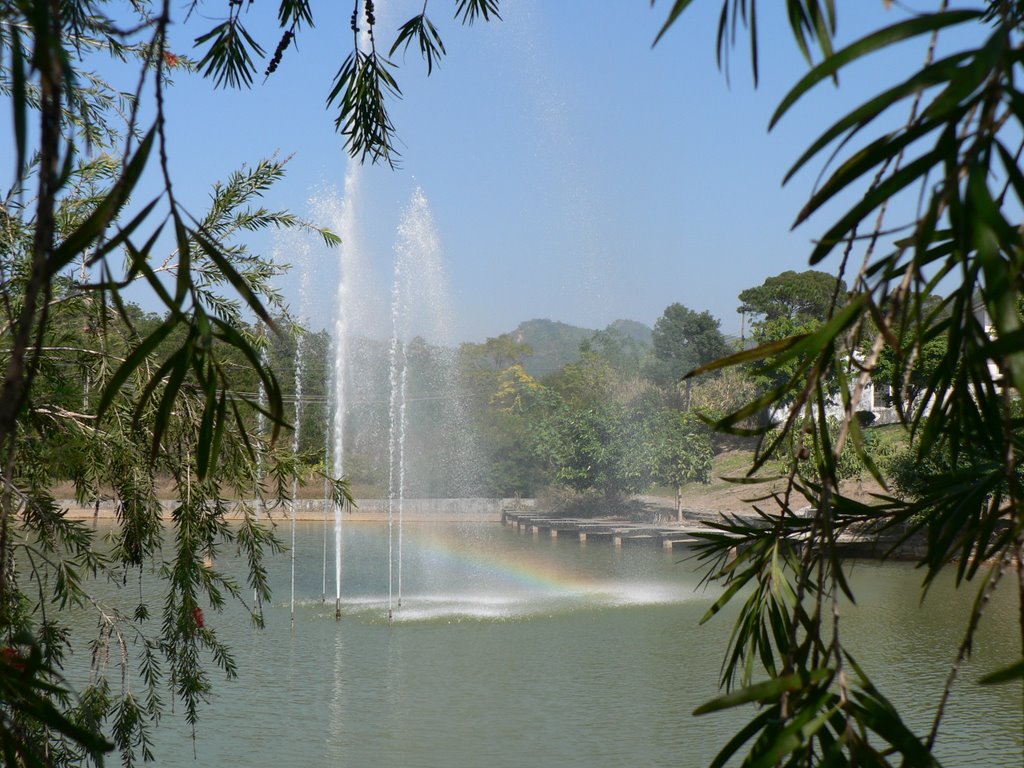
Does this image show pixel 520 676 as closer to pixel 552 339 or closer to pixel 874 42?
pixel 874 42

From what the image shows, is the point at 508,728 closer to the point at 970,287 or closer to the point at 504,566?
the point at 970,287

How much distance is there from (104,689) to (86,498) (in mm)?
761

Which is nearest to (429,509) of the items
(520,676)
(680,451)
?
(680,451)

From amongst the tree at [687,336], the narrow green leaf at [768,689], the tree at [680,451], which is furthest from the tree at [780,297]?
the narrow green leaf at [768,689]

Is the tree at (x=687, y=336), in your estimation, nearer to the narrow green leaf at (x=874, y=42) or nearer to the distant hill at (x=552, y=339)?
the narrow green leaf at (x=874, y=42)

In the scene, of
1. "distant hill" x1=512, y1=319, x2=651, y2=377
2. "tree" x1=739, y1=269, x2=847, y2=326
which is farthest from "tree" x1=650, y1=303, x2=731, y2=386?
"distant hill" x1=512, y1=319, x2=651, y2=377

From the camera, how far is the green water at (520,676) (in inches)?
278

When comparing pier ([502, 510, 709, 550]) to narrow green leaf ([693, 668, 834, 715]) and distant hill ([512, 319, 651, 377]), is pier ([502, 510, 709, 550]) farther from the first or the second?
distant hill ([512, 319, 651, 377])

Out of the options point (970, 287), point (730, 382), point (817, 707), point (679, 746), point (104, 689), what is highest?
point (730, 382)

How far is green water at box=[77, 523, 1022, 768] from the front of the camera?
278 inches

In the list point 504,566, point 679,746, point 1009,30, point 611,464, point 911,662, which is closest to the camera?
point 1009,30

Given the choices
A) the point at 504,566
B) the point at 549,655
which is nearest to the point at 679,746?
the point at 549,655

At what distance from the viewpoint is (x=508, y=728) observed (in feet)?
24.6

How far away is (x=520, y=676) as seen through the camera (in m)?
8.88
